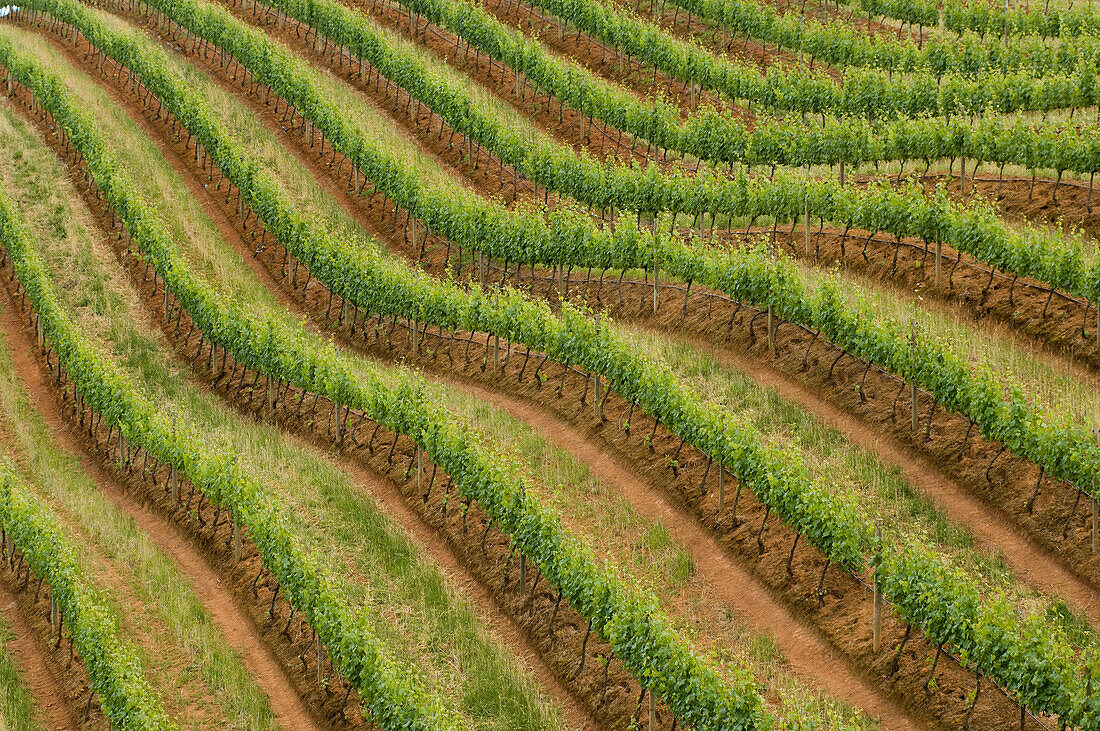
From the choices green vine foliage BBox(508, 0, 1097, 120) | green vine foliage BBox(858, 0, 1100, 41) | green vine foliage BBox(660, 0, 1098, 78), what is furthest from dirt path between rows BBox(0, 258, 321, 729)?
green vine foliage BBox(858, 0, 1100, 41)

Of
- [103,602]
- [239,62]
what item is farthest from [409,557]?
[239,62]

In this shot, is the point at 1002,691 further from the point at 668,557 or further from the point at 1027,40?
the point at 1027,40

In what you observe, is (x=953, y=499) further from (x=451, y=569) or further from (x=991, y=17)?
(x=991, y=17)

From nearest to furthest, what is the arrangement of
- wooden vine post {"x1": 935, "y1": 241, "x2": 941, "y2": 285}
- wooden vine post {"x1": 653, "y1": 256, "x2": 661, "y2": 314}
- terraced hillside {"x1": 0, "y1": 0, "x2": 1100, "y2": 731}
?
terraced hillside {"x1": 0, "y1": 0, "x2": 1100, "y2": 731} < wooden vine post {"x1": 935, "y1": 241, "x2": 941, "y2": 285} < wooden vine post {"x1": 653, "y1": 256, "x2": 661, "y2": 314}

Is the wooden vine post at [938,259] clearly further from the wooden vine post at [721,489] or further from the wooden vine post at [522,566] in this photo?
the wooden vine post at [522,566]

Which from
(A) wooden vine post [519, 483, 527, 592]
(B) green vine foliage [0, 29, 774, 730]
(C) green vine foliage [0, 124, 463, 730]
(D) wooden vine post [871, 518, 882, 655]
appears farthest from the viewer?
(A) wooden vine post [519, 483, 527, 592]

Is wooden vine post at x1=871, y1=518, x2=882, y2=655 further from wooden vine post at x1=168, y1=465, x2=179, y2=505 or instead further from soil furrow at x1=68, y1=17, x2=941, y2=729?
wooden vine post at x1=168, y1=465, x2=179, y2=505

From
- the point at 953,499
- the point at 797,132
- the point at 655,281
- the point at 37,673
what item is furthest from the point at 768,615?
the point at 797,132
